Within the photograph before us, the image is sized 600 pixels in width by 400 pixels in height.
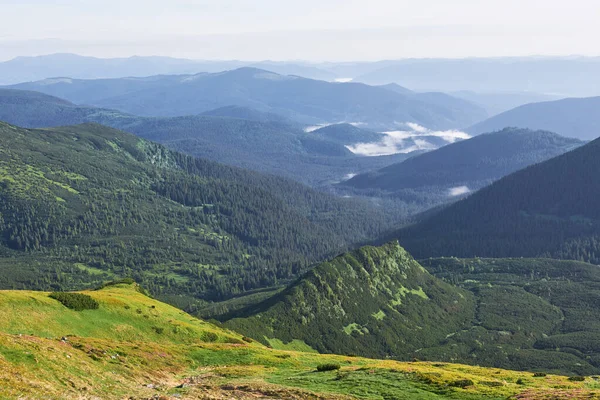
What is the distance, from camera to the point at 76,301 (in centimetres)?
10600

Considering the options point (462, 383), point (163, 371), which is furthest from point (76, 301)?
point (462, 383)

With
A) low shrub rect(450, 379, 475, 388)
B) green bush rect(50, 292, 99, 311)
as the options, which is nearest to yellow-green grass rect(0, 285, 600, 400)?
low shrub rect(450, 379, 475, 388)

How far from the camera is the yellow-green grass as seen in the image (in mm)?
64438

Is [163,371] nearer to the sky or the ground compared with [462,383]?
nearer to the ground

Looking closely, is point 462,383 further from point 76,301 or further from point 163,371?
point 76,301

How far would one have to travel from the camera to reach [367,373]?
289 ft

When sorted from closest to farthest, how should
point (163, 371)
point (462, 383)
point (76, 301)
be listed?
point (462, 383), point (163, 371), point (76, 301)

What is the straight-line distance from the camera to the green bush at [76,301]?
343ft

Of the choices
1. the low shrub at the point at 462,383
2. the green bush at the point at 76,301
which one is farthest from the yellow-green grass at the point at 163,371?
the green bush at the point at 76,301

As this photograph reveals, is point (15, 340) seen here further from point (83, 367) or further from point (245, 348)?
point (245, 348)

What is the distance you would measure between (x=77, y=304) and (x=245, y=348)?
3316 centimetres

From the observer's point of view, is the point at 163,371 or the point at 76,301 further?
the point at 76,301

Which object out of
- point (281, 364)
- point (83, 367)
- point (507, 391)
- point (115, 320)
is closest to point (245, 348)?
point (281, 364)

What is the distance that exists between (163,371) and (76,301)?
3474cm
